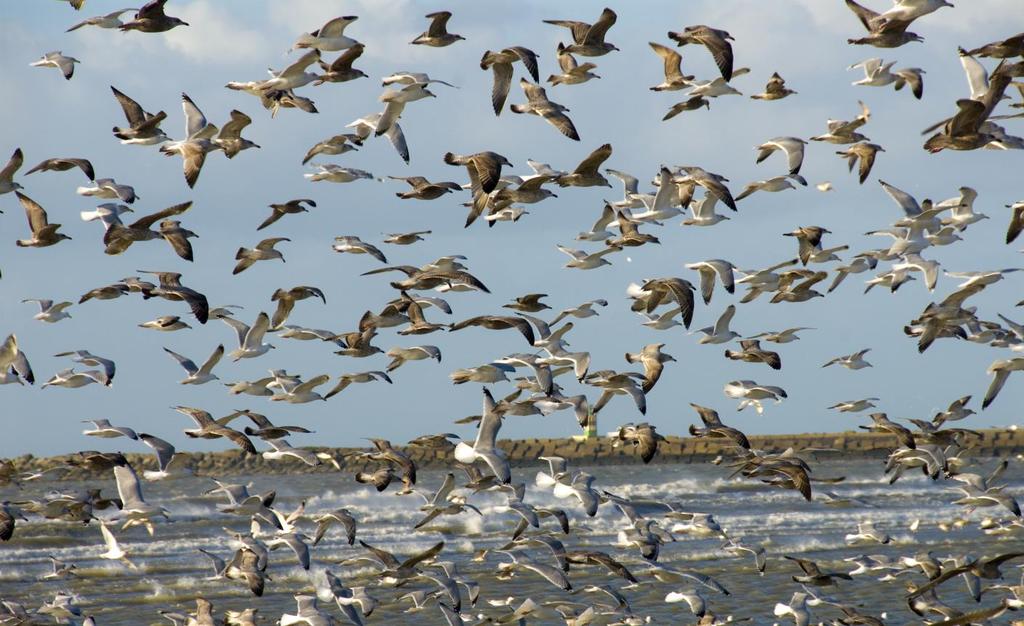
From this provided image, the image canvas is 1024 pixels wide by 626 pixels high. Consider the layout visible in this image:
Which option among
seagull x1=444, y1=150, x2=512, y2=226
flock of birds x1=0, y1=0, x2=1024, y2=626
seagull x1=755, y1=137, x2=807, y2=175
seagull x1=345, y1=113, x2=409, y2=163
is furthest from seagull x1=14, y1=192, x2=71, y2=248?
seagull x1=755, y1=137, x2=807, y2=175

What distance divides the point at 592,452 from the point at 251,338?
112 ft

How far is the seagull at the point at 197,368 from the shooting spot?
621 inches

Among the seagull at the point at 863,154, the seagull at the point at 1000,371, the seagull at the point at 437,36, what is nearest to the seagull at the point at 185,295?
the seagull at the point at 437,36

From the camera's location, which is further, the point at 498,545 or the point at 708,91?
the point at 498,545

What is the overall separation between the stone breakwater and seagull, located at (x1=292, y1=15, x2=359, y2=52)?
1284 inches

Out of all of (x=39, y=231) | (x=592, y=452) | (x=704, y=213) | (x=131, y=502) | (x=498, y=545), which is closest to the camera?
(x=131, y=502)

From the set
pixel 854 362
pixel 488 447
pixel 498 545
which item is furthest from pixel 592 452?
pixel 488 447

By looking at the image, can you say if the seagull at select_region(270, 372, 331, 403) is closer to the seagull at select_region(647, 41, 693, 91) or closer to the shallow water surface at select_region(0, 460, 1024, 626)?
the shallow water surface at select_region(0, 460, 1024, 626)

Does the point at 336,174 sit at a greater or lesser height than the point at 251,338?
greater

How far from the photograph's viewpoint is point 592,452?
49.6 m

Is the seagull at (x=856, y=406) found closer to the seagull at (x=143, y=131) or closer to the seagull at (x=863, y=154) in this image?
the seagull at (x=863, y=154)

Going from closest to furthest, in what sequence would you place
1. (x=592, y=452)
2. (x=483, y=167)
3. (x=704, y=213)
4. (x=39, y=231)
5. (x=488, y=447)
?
1. (x=488, y=447)
2. (x=483, y=167)
3. (x=39, y=231)
4. (x=704, y=213)
5. (x=592, y=452)

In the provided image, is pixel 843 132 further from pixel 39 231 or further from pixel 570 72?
pixel 39 231

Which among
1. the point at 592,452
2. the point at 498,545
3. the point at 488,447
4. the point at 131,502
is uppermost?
the point at 488,447
